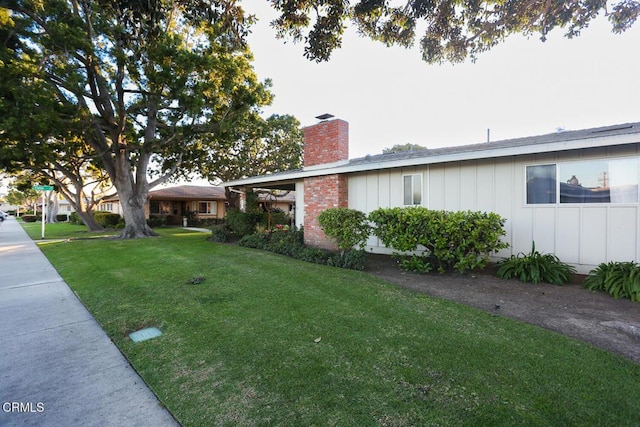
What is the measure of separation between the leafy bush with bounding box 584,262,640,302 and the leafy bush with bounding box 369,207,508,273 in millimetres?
1573

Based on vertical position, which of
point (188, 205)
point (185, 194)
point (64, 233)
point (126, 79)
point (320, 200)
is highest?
point (126, 79)

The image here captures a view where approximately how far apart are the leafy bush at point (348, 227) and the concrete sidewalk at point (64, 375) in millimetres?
5367

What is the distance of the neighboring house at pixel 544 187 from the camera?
6039mm

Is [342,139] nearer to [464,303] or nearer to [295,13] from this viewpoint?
[295,13]

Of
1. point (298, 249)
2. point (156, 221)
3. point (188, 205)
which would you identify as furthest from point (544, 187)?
point (188, 205)

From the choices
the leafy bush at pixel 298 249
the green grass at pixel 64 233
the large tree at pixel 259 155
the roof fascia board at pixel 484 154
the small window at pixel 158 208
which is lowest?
the green grass at pixel 64 233

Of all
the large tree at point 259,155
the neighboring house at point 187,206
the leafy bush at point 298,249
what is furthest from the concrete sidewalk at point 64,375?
the neighboring house at point 187,206

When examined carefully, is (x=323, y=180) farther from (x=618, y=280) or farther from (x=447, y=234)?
(x=618, y=280)

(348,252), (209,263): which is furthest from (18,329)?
(348,252)

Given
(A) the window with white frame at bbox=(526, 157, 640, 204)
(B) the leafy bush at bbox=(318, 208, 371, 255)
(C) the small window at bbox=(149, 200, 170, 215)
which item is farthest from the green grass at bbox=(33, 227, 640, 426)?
(C) the small window at bbox=(149, 200, 170, 215)

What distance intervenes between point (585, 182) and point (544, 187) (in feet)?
2.32

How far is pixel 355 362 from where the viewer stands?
3.13 metres

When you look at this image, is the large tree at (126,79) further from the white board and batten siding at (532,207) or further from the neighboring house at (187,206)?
the neighboring house at (187,206)

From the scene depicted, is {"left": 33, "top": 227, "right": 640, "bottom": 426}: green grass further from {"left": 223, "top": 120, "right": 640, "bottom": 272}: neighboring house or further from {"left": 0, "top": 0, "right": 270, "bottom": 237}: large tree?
{"left": 0, "top": 0, "right": 270, "bottom": 237}: large tree
